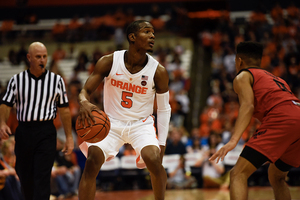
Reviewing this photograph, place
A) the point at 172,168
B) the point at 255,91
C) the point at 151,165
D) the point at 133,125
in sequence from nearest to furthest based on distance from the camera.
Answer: the point at 255,91 → the point at 151,165 → the point at 133,125 → the point at 172,168

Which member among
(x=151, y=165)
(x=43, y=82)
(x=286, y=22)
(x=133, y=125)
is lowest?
(x=151, y=165)

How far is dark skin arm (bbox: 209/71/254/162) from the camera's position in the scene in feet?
11.7

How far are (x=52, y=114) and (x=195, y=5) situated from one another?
17.0m

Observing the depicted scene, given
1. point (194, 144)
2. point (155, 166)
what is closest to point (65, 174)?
point (194, 144)

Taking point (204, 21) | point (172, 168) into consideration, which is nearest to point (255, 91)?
point (172, 168)

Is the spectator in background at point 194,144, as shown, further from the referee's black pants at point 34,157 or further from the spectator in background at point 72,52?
the spectator in background at point 72,52

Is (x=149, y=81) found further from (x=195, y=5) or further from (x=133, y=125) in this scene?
(x=195, y=5)

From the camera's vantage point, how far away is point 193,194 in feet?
25.0

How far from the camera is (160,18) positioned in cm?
1719

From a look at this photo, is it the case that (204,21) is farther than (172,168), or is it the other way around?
(204,21)

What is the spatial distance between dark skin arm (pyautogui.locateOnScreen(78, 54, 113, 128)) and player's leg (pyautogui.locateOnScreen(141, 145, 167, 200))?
75cm

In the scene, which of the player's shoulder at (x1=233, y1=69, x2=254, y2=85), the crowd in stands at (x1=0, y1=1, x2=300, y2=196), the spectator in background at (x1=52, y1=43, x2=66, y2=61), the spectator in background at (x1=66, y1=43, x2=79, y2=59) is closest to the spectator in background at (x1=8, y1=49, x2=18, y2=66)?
the crowd in stands at (x1=0, y1=1, x2=300, y2=196)

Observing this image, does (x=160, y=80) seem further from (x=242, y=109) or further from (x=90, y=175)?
(x=90, y=175)

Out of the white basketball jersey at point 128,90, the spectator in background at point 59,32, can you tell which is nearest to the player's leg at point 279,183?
the white basketball jersey at point 128,90
